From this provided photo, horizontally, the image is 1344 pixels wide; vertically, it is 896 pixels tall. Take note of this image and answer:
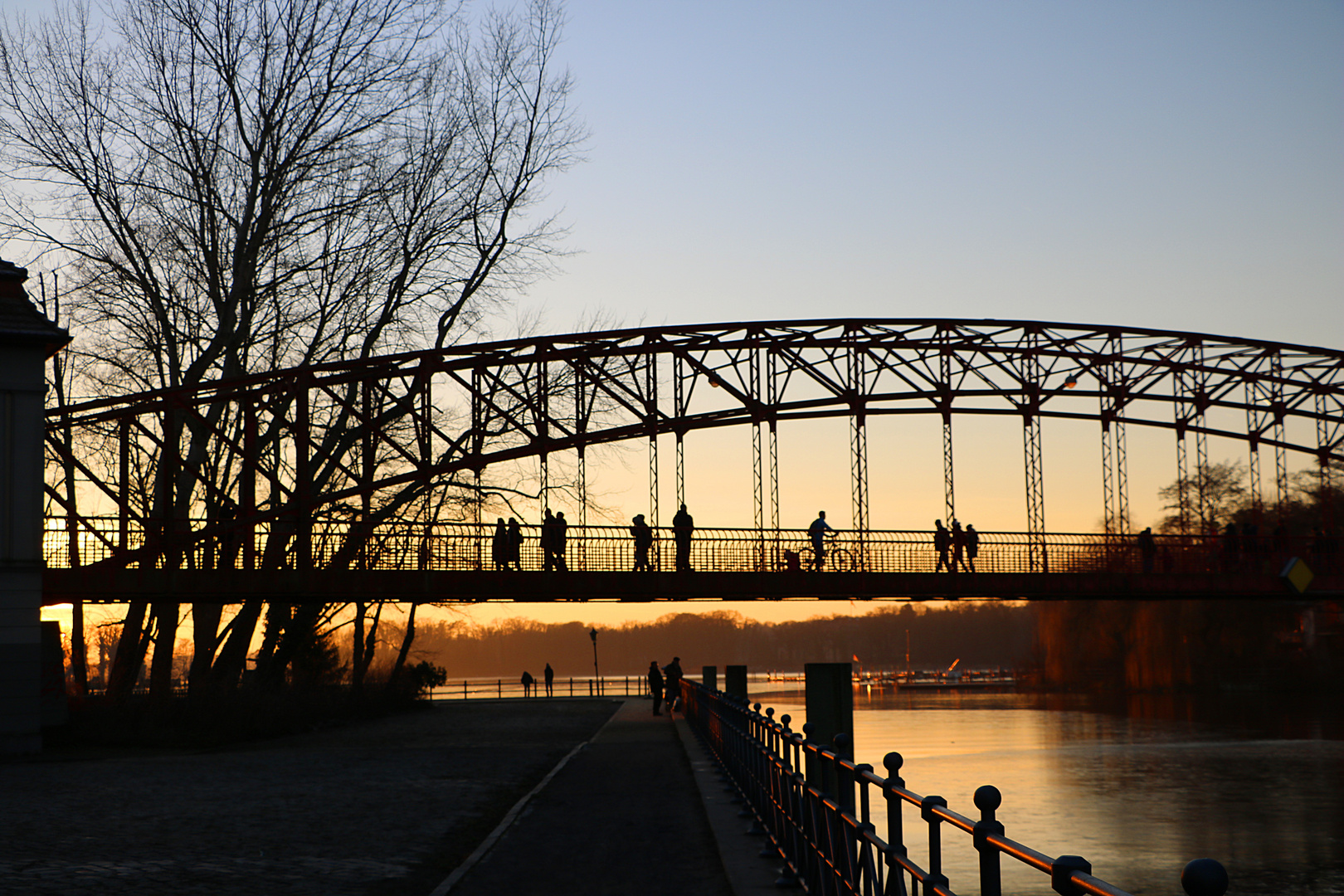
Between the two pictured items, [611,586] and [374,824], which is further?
[611,586]

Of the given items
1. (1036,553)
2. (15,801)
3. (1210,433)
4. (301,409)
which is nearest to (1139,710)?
(1210,433)

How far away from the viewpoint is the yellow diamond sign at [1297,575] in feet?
115

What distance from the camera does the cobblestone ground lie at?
10234 millimetres

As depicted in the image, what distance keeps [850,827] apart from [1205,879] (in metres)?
4.89

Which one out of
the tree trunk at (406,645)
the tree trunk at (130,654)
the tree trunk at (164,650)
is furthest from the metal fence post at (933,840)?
the tree trunk at (406,645)

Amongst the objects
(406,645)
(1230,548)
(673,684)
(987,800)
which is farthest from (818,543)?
(987,800)

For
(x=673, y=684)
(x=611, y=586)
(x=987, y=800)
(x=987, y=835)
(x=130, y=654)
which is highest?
(x=611, y=586)

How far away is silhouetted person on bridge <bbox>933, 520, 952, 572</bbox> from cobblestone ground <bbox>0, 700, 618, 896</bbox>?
1027 centimetres

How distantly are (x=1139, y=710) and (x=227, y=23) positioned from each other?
135ft

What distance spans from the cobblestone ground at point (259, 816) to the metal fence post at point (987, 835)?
6214 millimetres

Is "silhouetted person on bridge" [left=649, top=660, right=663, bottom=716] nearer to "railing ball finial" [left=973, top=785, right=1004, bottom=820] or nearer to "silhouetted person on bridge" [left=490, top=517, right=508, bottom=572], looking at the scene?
"silhouetted person on bridge" [left=490, top=517, right=508, bottom=572]

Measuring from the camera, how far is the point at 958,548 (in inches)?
1249

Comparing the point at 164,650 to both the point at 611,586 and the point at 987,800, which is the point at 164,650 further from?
the point at 987,800

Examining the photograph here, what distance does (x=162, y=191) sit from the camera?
30969mm
